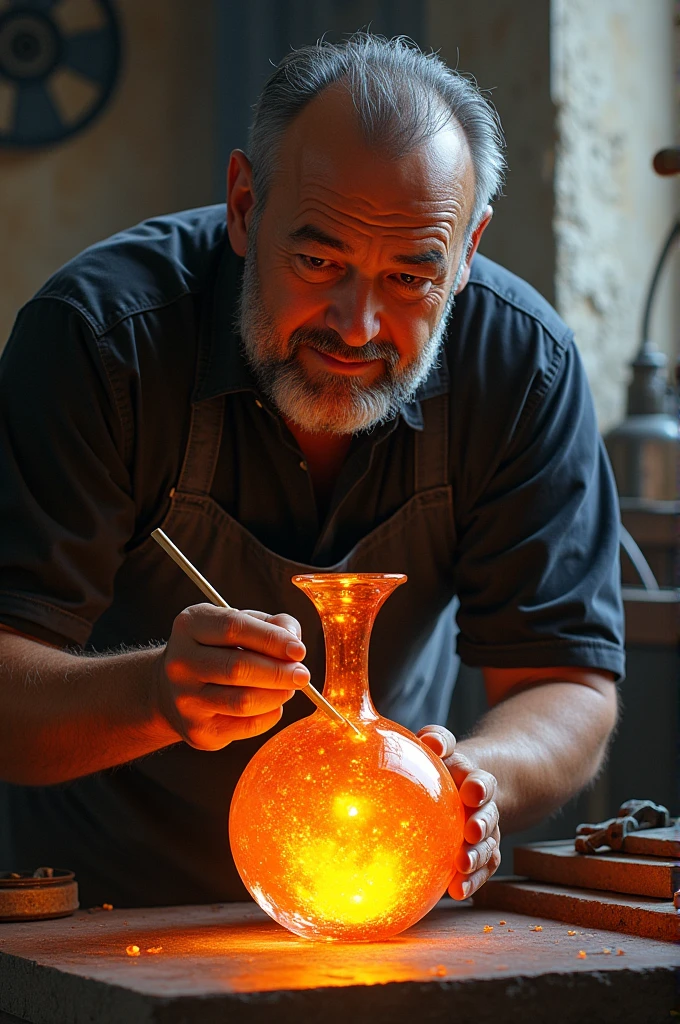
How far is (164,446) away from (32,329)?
220 mm

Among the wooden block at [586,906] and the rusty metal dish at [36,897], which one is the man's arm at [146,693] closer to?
the rusty metal dish at [36,897]

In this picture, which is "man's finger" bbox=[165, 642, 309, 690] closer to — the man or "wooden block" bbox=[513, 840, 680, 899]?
the man

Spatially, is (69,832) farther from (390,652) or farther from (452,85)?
(452,85)

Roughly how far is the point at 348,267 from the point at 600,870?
73 cm

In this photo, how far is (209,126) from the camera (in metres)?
4.84

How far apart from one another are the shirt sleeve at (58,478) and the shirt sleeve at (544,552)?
49 cm

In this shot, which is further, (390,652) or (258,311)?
(390,652)

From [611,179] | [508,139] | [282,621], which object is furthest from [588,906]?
[611,179]

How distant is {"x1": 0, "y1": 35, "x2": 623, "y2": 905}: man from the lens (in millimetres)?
1471

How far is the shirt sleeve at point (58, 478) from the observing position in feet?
5.04

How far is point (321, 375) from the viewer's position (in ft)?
5.09

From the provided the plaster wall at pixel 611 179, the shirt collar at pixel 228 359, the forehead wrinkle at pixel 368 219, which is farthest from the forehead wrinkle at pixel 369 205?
the plaster wall at pixel 611 179

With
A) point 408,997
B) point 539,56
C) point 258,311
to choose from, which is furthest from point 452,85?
point 539,56

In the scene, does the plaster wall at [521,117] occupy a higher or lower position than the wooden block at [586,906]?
higher
